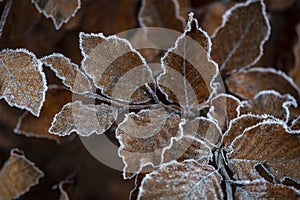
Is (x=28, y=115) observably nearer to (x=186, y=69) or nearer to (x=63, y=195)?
(x=63, y=195)

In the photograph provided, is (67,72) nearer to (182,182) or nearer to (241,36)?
(182,182)

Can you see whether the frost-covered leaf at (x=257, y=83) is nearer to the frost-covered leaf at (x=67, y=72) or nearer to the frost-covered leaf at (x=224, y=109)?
the frost-covered leaf at (x=224, y=109)

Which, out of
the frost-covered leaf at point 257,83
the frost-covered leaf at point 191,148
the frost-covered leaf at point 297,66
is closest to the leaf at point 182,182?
the frost-covered leaf at point 191,148

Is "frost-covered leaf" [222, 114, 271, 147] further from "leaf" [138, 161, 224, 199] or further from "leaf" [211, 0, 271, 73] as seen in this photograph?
"leaf" [211, 0, 271, 73]

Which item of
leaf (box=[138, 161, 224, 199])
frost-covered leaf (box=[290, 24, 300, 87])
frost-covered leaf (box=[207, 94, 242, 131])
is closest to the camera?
leaf (box=[138, 161, 224, 199])

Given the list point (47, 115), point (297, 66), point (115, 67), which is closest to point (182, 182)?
point (115, 67)

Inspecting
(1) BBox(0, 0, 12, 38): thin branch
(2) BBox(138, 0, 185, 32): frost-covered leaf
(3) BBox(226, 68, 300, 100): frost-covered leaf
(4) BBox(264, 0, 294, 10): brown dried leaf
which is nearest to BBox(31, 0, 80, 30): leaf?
(1) BBox(0, 0, 12, 38): thin branch
